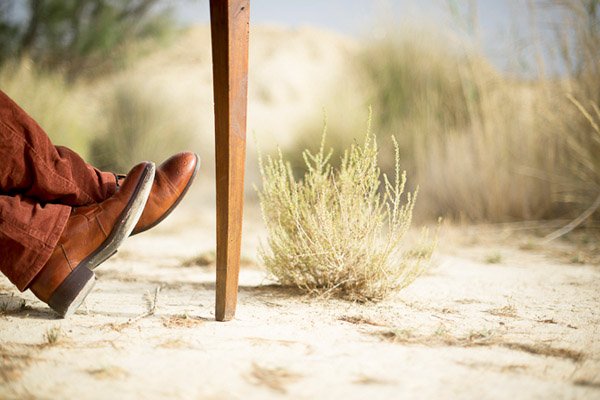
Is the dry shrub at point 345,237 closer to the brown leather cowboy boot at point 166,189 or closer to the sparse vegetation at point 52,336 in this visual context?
the brown leather cowboy boot at point 166,189

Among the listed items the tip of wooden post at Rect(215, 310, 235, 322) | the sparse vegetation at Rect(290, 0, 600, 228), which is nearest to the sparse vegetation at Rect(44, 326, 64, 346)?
the tip of wooden post at Rect(215, 310, 235, 322)

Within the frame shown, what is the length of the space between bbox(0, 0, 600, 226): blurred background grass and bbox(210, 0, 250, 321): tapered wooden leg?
2.36 ft

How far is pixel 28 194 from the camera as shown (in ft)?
4.79

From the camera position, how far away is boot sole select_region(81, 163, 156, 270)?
4.87 ft

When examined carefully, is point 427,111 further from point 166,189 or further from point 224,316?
point 224,316

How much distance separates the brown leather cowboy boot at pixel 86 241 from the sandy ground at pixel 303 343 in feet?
0.27

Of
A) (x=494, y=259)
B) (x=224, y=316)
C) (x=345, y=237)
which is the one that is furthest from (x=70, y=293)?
(x=494, y=259)

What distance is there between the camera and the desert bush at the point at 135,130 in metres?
6.54

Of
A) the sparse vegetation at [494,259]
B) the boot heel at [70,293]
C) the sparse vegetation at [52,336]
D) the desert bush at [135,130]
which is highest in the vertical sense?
the desert bush at [135,130]

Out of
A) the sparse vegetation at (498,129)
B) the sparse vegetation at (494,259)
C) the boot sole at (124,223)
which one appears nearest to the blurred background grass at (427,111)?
the sparse vegetation at (498,129)

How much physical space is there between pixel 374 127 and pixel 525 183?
1.65 metres

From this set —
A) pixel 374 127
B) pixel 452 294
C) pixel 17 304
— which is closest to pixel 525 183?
pixel 374 127

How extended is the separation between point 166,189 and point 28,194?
1.20 feet

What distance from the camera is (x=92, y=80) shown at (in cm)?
1062
